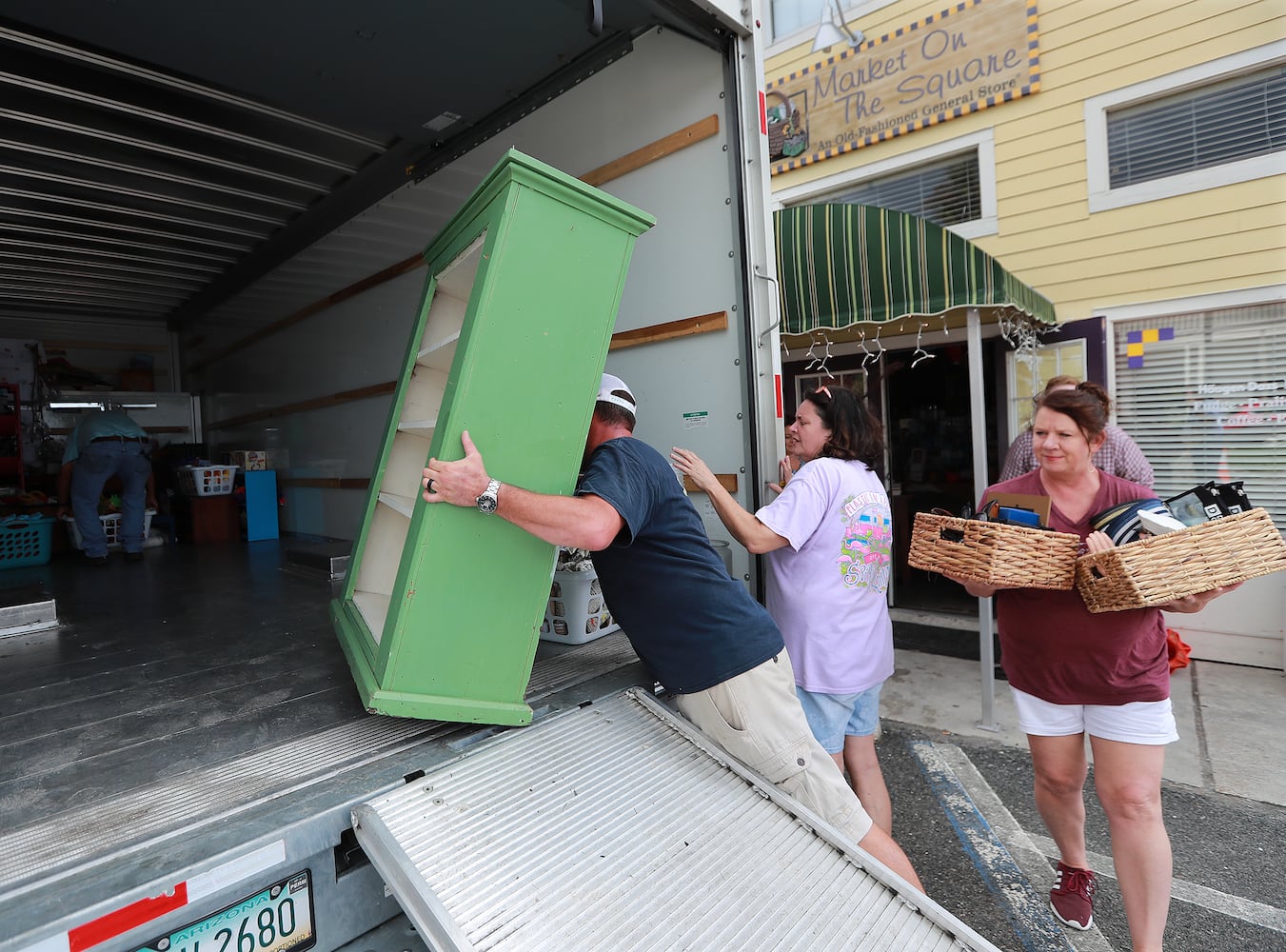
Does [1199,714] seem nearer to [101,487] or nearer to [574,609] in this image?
[574,609]

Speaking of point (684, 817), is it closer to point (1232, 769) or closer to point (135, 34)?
point (1232, 769)

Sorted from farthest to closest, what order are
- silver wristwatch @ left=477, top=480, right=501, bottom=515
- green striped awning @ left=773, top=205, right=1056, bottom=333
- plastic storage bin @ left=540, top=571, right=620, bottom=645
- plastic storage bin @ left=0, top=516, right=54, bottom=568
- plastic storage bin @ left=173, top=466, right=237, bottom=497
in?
plastic storage bin @ left=173, top=466, right=237, bottom=497, plastic storage bin @ left=0, top=516, right=54, bottom=568, green striped awning @ left=773, top=205, right=1056, bottom=333, plastic storage bin @ left=540, top=571, right=620, bottom=645, silver wristwatch @ left=477, top=480, right=501, bottom=515

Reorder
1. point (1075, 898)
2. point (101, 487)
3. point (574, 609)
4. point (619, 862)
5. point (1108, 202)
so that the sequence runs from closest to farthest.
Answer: point (619, 862), point (1075, 898), point (574, 609), point (1108, 202), point (101, 487)

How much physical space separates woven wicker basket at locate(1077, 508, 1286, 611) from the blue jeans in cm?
695

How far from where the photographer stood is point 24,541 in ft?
17.7

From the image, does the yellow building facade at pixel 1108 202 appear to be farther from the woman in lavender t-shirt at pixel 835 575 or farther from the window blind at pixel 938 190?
the woman in lavender t-shirt at pixel 835 575

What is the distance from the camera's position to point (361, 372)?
5.02m

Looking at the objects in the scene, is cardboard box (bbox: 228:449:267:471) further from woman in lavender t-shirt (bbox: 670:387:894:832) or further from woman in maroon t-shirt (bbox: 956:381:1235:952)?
woman in maroon t-shirt (bbox: 956:381:1235:952)

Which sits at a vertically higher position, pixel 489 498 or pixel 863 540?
pixel 489 498

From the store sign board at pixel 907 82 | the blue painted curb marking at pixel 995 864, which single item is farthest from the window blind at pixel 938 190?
the blue painted curb marking at pixel 995 864

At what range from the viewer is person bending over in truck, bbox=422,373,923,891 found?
6.65 feet

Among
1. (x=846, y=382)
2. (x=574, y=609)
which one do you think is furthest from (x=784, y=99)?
(x=574, y=609)

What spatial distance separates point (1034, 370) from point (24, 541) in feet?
27.9

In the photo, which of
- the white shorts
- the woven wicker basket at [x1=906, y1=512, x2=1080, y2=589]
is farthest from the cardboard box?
the white shorts
